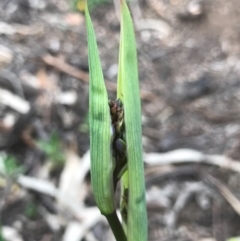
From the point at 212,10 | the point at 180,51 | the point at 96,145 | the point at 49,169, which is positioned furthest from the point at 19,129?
the point at 96,145

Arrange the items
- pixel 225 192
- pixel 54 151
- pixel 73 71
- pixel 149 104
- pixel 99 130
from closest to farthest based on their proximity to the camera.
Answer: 1. pixel 99 130
2. pixel 225 192
3. pixel 54 151
4. pixel 149 104
5. pixel 73 71

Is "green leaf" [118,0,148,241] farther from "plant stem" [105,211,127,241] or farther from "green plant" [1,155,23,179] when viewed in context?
"green plant" [1,155,23,179]

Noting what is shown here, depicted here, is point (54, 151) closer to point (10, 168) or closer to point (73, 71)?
point (10, 168)

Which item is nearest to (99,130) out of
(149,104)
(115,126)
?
(115,126)

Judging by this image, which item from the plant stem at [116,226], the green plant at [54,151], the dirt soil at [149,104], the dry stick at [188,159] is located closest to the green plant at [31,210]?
the dirt soil at [149,104]

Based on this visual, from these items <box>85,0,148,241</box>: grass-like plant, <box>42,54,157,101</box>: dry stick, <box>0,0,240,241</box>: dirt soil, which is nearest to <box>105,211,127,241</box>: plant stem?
<box>85,0,148,241</box>: grass-like plant

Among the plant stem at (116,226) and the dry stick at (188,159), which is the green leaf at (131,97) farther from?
the dry stick at (188,159)

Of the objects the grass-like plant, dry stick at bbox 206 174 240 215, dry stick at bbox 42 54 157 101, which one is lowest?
dry stick at bbox 206 174 240 215
